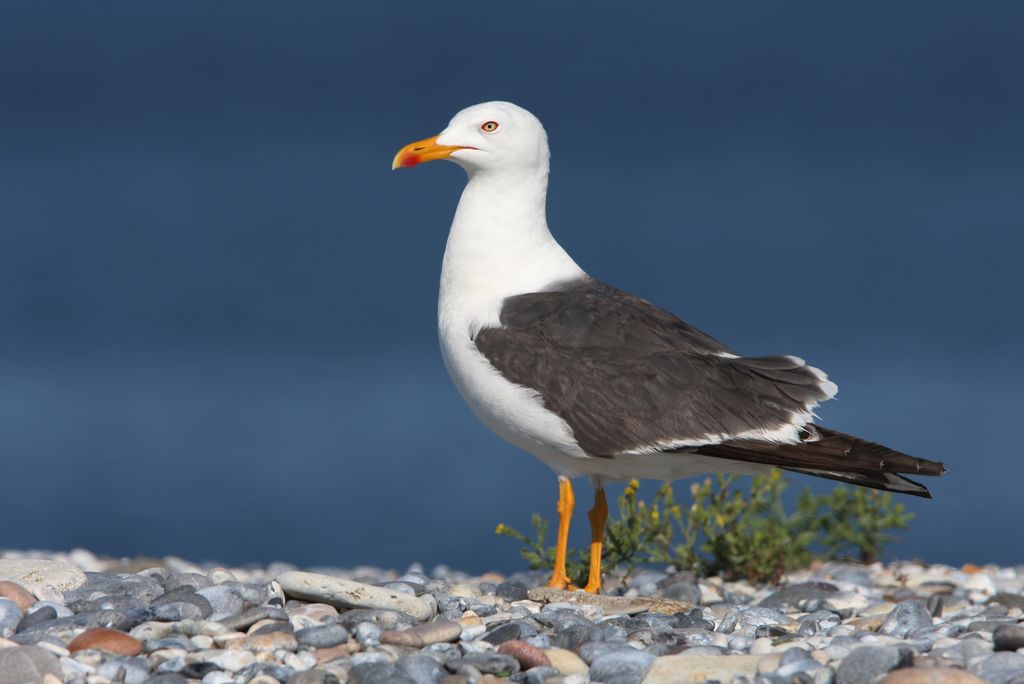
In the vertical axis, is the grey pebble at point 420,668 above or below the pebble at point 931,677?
below

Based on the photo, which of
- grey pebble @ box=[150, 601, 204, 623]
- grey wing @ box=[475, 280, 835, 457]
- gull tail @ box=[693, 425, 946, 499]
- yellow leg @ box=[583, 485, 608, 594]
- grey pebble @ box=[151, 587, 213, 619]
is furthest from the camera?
yellow leg @ box=[583, 485, 608, 594]

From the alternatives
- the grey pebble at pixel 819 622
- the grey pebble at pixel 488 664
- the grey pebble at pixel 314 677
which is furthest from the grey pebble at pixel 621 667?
the grey pebble at pixel 819 622

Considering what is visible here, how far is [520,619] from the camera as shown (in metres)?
6.00

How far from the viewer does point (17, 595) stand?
19.7 ft

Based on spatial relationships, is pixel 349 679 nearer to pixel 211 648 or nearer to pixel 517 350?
pixel 211 648

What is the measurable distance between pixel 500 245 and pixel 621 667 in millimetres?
3676

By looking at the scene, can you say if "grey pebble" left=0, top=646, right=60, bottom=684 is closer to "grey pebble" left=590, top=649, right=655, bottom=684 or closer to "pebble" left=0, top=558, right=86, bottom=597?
"pebble" left=0, top=558, right=86, bottom=597

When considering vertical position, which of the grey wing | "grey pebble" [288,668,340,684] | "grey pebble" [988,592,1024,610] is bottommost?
"grey pebble" [288,668,340,684]

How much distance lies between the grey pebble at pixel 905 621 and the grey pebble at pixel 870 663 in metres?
1.38

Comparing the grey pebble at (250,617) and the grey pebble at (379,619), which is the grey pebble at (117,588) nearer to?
the grey pebble at (250,617)

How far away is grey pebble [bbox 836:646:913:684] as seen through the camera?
476 centimetres

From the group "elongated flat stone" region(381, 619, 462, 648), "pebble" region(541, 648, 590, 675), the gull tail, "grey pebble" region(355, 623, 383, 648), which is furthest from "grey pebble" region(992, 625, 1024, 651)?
"grey pebble" region(355, 623, 383, 648)

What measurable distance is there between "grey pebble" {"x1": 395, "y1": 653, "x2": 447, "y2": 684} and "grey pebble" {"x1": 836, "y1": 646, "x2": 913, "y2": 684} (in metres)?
1.50

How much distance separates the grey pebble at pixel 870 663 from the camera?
476 cm
